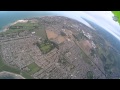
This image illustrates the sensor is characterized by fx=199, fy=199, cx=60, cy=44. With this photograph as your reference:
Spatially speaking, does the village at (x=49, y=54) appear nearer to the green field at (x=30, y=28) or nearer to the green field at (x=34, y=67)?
the green field at (x=34, y=67)

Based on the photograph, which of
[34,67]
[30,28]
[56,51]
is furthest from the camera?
[30,28]

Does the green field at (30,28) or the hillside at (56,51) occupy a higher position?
the green field at (30,28)

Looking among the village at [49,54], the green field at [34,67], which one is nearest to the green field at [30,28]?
the village at [49,54]

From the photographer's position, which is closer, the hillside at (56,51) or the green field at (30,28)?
the hillside at (56,51)

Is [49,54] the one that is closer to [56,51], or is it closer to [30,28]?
[56,51]

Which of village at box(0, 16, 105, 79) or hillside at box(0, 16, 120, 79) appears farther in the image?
hillside at box(0, 16, 120, 79)

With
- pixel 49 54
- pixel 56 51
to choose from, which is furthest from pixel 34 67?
pixel 56 51

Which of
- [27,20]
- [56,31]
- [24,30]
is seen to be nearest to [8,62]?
[24,30]

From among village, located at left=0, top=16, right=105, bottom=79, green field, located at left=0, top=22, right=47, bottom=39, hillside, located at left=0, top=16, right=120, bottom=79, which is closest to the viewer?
village, located at left=0, top=16, right=105, bottom=79

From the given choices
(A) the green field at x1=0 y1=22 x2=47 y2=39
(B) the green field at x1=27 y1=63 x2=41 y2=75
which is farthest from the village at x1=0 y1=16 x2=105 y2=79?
(A) the green field at x1=0 y1=22 x2=47 y2=39

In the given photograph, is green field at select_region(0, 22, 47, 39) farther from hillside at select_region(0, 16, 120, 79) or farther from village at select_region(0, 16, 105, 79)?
village at select_region(0, 16, 105, 79)

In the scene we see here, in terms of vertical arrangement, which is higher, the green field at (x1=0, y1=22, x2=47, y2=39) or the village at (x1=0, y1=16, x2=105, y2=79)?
the green field at (x1=0, y1=22, x2=47, y2=39)

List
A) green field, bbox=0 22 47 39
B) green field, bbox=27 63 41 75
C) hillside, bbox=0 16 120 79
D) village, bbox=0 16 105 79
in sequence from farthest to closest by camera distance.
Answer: green field, bbox=0 22 47 39, hillside, bbox=0 16 120 79, village, bbox=0 16 105 79, green field, bbox=27 63 41 75
